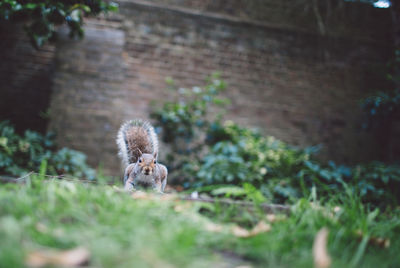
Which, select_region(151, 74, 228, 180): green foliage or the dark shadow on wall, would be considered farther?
the dark shadow on wall

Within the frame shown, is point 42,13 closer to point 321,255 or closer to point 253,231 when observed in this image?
point 253,231

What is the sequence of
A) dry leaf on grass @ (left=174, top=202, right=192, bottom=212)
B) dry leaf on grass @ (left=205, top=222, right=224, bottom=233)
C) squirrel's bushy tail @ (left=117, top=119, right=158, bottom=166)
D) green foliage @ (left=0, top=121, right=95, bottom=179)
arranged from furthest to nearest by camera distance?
1. green foliage @ (left=0, top=121, right=95, bottom=179)
2. squirrel's bushy tail @ (left=117, top=119, right=158, bottom=166)
3. dry leaf on grass @ (left=174, top=202, right=192, bottom=212)
4. dry leaf on grass @ (left=205, top=222, right=224, bottom=233)

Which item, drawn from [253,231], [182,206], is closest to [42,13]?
[182,206]

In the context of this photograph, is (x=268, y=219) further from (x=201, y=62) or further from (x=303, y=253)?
(x=201, y=62)

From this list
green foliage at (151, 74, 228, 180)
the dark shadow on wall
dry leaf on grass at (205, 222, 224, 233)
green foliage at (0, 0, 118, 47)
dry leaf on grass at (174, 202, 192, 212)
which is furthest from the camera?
the dark shadow on wall

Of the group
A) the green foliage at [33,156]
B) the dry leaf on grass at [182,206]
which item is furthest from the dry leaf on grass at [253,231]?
the green foliage at [33,156]

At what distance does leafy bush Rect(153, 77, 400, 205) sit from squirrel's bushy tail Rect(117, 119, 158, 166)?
115 cm

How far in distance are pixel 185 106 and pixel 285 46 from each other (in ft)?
7.96

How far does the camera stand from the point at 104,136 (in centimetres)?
476

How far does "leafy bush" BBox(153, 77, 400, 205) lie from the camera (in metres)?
3.85

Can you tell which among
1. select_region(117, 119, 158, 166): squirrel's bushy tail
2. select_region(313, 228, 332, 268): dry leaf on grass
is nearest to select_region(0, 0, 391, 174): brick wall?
select_region(117, 119, 158, 166): squirrel's bushy tail

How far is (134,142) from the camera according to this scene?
228cm

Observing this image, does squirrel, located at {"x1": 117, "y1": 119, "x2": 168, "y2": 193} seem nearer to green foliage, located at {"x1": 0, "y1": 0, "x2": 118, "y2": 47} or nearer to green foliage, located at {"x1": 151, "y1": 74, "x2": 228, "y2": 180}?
green foliage, located at {"x1": 0, "y1": 0, "x2": 118, "y2": 47}

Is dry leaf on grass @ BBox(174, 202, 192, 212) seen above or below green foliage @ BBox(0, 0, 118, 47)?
below
